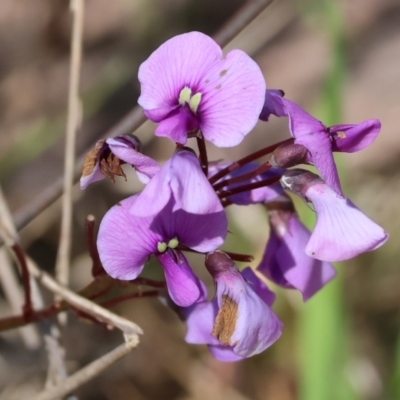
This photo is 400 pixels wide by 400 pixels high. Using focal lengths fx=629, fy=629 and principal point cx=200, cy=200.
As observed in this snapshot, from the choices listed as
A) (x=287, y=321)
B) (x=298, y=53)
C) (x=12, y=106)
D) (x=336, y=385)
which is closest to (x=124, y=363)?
(x=287, y=321)

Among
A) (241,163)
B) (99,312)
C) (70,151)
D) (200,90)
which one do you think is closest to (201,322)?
(99,312)

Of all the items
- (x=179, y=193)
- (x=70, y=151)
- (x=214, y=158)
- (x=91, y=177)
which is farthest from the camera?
(x=214, y=158)

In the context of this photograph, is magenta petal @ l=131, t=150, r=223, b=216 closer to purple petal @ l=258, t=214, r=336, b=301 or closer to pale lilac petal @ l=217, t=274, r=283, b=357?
pale lilac petal @ l=217, t=274, r=283, b=357

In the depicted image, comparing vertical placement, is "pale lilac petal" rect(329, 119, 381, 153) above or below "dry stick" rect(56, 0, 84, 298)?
Answer: below

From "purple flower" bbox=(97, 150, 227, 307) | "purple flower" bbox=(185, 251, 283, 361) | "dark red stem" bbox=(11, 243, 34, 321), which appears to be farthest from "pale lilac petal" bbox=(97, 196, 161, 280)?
"dark red stem" bbox=(11, 243, 34, 321)

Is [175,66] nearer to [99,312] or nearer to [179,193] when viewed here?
[179,193]

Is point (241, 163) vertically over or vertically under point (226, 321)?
over
